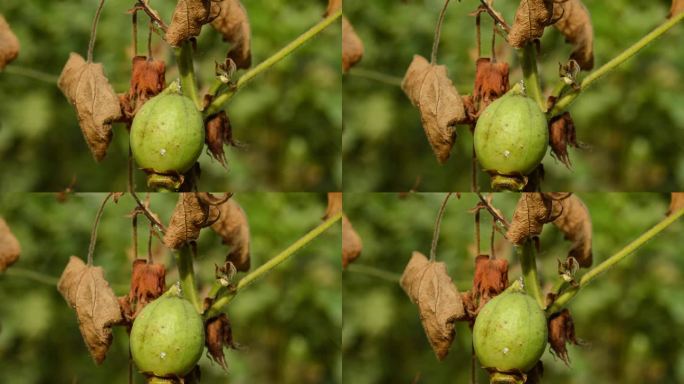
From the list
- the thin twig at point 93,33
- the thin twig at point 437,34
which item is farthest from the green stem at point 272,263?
the thin twig at point 93,33

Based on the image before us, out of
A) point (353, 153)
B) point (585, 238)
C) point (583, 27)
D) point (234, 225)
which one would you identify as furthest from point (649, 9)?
point (234, 225)

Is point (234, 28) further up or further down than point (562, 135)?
further up

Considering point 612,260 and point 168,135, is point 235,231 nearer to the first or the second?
point 168,135

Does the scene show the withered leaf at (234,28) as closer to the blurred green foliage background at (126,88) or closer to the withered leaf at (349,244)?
the blurred green foliage background at (126,88)

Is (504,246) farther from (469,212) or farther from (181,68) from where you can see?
(181,68)

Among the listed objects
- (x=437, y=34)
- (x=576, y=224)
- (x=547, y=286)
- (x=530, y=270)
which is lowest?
(x=547, y=286)

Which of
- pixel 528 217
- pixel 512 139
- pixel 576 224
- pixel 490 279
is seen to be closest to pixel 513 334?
pixel 490 279
